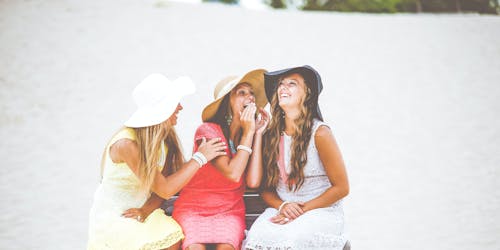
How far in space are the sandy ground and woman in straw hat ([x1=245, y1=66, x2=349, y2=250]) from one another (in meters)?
2.36

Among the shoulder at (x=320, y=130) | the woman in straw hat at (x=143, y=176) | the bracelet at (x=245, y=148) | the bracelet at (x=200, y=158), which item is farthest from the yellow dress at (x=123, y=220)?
the shoulder at (x=320, y=130)

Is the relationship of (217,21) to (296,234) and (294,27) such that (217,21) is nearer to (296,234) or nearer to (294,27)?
(294,27)

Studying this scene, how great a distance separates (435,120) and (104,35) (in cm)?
965

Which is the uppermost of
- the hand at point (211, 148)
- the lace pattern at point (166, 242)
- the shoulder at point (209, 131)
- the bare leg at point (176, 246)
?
the shoulder at point (209, 131)

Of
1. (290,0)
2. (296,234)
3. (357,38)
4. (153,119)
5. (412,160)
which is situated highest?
(290,0)

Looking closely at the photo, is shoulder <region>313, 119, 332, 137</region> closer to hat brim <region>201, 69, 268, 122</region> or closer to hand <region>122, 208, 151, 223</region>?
hat brim <region>201, 69, 268, 122</region>

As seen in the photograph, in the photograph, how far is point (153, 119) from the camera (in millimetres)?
2803

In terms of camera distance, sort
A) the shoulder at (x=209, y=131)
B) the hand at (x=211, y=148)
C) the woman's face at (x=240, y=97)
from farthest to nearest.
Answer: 1. the woman's face at (x=240, y=97)
2. the shoulder at (x=209, y=131)
3. the hand at (x=211, y=148)

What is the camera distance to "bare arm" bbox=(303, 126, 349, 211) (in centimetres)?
293

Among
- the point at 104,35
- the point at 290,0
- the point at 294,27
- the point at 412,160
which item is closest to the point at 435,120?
the point at 412,160

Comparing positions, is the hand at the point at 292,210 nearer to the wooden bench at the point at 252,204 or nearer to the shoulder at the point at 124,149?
the wooden bench at the point at 252,204

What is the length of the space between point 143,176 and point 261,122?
38.2 inches

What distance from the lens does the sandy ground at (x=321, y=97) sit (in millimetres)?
5945

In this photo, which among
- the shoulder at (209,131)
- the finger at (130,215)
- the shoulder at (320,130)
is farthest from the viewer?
the shoulder at (209,131)
